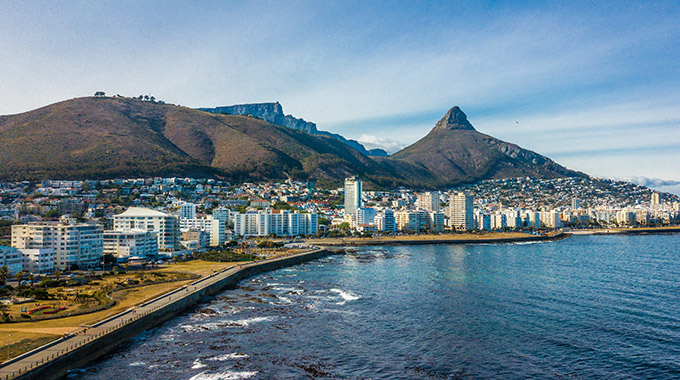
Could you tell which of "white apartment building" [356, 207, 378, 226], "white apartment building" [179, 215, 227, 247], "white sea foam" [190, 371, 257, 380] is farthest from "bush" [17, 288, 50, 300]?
"white apartment building" [356, 207, 378, 226]

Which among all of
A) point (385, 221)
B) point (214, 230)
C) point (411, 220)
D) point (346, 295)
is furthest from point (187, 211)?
point (346, 295)

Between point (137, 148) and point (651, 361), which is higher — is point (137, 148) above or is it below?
above

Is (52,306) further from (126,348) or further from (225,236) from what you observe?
(225,236)

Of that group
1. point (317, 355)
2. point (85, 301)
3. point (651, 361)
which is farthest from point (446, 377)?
point (85, 301)

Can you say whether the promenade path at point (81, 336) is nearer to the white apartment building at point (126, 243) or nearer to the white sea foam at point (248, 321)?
the white sea foam at point (248, 321)

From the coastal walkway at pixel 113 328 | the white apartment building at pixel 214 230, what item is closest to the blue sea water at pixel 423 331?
the coastal walkway at pixel 113 328

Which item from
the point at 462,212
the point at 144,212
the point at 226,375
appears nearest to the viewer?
the point at 226,375

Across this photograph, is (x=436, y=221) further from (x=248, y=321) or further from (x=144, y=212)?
(x=248, y=321)
